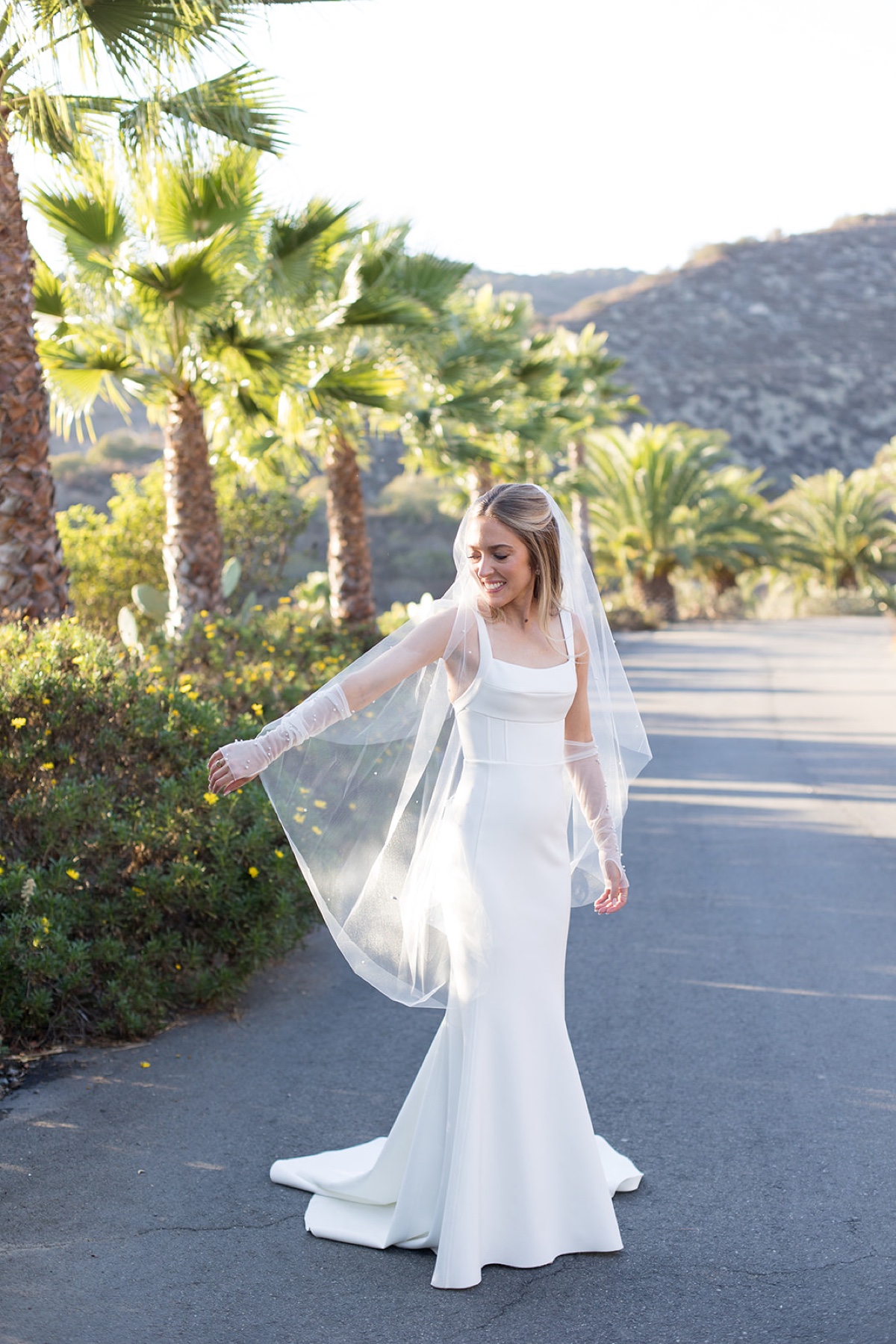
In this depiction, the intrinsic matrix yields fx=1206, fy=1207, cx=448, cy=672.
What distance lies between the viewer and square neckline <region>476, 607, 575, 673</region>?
3.24 metres

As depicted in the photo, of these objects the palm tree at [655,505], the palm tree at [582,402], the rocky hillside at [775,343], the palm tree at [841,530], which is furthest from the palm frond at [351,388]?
the rocky hillside at [775,343]

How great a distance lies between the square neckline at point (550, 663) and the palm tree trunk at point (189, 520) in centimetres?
907

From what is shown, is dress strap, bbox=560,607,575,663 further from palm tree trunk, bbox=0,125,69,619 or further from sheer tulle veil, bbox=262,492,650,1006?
palm tree trunk, bbox=0,125,69,619

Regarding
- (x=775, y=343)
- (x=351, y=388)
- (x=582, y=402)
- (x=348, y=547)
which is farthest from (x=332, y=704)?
(x=775, y=343)

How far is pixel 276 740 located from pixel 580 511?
29.1 meters

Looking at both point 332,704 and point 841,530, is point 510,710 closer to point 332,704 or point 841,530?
point 332,704

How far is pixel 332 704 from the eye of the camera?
3.22 m

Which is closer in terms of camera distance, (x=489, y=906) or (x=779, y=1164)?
(x=489, y=906)

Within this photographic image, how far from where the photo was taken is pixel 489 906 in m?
3.18

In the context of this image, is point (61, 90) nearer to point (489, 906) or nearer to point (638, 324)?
point (489, 906)

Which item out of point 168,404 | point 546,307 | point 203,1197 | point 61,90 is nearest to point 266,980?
point 203,1197

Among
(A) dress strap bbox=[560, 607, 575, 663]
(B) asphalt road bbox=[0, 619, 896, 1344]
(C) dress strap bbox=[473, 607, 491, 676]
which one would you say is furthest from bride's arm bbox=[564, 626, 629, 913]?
(B) asphalt road bbox=[0, 619, 896, 1344]

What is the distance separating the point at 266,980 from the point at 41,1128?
1723 mm

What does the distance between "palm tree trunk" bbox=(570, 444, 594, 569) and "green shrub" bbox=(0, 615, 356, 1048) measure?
24.7 m
